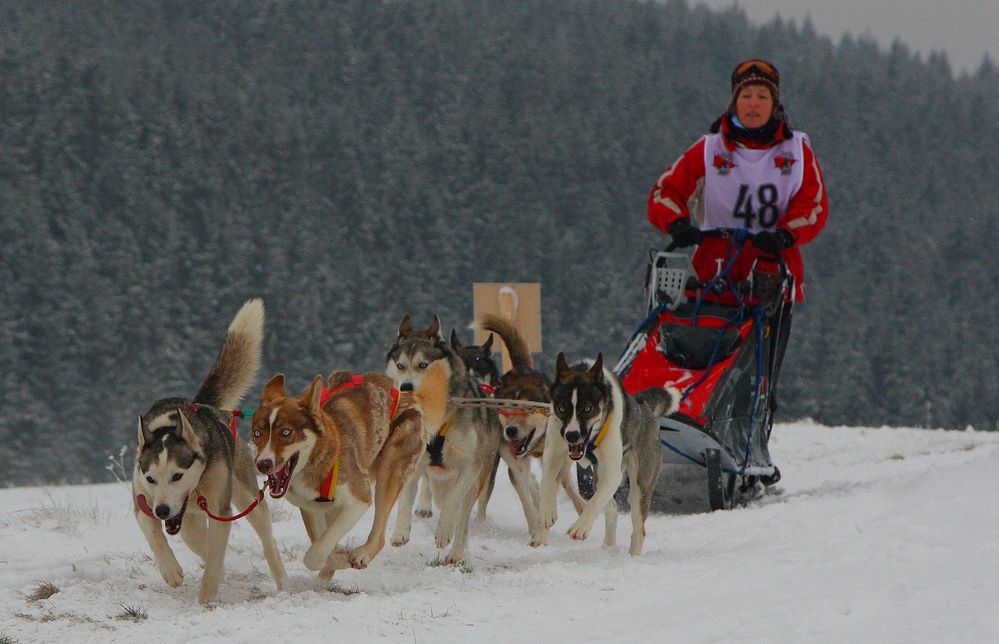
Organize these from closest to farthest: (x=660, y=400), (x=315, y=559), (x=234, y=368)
→ (x=315, y=559)
(x=234, y=368)
(x=660, y=400)

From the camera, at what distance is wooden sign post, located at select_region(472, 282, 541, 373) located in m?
Result: 10.0

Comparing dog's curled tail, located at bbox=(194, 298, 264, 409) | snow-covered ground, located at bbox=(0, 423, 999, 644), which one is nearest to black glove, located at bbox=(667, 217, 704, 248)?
snow-covered ground, located at bbox=(0, 423, 999, 644)

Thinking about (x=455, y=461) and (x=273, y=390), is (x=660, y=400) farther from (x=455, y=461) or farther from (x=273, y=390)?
(x=273, y=390)

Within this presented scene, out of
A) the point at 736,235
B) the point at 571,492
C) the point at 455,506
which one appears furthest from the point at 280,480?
the point at 736,235

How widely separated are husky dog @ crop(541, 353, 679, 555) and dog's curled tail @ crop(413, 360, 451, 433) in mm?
509

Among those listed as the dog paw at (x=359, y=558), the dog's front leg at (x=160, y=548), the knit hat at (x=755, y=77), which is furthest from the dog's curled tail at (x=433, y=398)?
the knit hat at (x=755, y=77)

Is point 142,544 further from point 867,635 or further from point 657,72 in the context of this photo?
point 657,72

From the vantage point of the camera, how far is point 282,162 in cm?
5303

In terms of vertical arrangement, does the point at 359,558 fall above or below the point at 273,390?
below

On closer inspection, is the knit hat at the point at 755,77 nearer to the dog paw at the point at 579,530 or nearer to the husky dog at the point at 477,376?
the husky dog at the point at 477,376

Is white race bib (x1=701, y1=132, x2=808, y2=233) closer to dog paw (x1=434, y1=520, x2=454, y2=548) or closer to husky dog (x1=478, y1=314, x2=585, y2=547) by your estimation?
husky dog (x1=478, y1=314, x2=585, y2=547)

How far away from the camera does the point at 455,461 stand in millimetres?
5371

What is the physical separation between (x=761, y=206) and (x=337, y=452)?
12.4 feet

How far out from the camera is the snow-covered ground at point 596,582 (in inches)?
127
